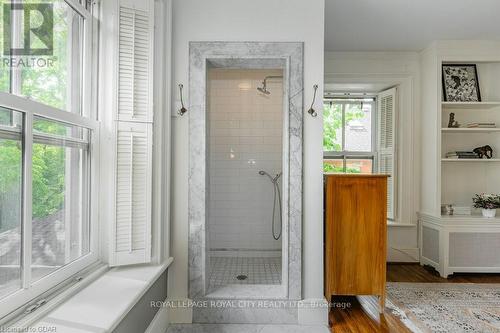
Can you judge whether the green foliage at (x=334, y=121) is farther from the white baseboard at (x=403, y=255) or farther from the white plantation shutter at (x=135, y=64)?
the white plantation shutter at (x=135, y=64)

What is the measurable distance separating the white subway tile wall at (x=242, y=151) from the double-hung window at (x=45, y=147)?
2033mm

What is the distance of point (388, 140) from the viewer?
4.00 meters

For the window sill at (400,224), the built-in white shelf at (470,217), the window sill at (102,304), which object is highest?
the built-in white shelf at (470,217)

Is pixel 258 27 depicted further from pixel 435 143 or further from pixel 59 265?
pixel 435 143

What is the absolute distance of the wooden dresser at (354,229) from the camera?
2475 millimetres

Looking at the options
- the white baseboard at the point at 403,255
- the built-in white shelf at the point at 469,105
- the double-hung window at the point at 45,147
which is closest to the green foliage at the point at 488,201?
the white baseboard at the point at 403,255

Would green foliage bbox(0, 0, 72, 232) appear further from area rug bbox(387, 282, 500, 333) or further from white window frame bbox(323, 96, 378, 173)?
white window frame bbox(323, 96, 378, 173)

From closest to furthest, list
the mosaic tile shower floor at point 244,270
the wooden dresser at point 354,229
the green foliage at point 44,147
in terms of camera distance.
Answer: the green foliage at point 44,147 → the wooden dresser at point 354,229 → the mosaic tile shower floor at point 244,270

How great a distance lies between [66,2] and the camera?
65.4 inches

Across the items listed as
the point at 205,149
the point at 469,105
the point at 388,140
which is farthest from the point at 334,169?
the point at 205,149

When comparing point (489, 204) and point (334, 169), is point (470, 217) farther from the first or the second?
point (334, 169)

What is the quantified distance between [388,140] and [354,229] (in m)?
2.00

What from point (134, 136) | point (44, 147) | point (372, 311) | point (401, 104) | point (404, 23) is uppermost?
point (404, 23)

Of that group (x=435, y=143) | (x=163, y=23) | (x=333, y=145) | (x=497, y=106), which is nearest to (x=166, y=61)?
(x=163, y=23)
